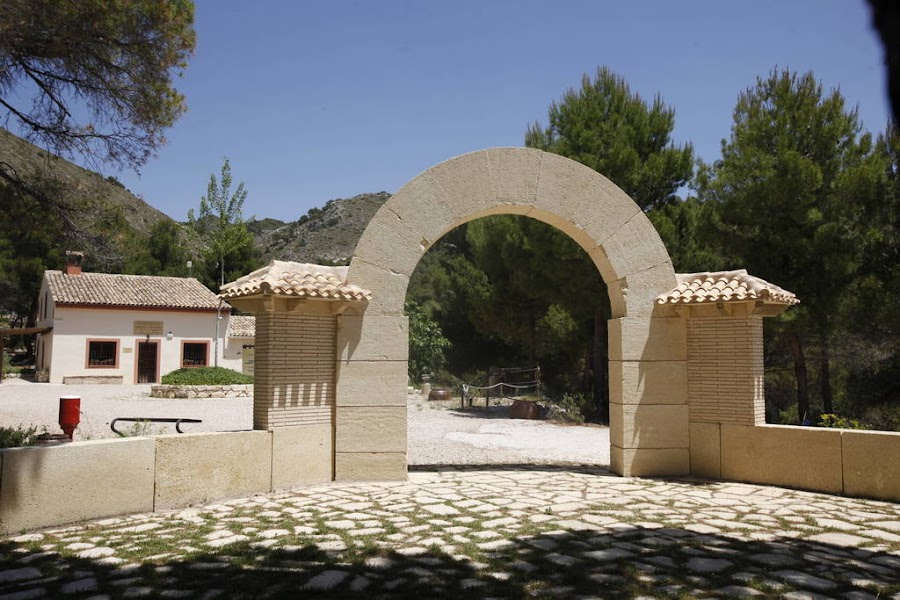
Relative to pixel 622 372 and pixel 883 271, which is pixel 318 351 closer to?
pixel 622 372

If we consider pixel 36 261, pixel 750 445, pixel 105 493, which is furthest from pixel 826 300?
pixel 36 261

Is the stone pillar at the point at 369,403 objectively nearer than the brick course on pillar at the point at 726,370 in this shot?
Yes

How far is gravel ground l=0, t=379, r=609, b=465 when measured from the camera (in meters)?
11.3

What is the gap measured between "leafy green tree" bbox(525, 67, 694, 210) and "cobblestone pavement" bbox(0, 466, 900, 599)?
11.1 metres

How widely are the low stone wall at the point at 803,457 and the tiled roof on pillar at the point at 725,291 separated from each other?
1591 millimetres

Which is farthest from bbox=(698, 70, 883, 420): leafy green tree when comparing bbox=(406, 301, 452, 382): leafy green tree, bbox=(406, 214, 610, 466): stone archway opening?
bbox=(406, 301, 452, 382): leafy green tree

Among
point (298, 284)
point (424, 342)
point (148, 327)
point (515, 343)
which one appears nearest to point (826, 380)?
point (298, 284)

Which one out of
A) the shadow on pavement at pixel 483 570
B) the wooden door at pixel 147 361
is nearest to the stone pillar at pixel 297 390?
the shadow on pavement at pixel 483 570

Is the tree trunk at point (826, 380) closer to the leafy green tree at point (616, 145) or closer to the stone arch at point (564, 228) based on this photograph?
the leafy green tree at point (616, 145)

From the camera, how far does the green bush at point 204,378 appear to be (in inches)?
921

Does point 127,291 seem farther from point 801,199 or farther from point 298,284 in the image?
point 801,199

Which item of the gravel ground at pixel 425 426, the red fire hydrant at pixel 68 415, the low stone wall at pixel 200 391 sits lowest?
the gravel ground at pixel 425 426

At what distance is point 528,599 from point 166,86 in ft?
25.4

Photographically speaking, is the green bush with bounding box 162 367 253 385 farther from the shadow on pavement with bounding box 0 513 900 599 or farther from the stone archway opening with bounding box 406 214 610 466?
the shadow on pavement with bounding box 0 513 900 599
